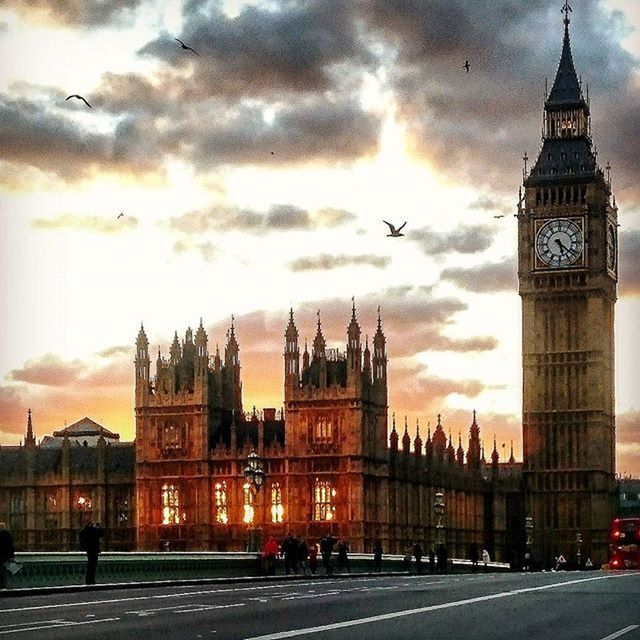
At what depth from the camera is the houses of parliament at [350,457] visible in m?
97.9

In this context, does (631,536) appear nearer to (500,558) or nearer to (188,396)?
(188,396)

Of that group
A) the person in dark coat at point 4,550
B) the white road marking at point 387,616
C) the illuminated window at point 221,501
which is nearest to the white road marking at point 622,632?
the white road marking at point 387,616

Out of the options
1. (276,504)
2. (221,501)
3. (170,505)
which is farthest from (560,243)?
(170,505)

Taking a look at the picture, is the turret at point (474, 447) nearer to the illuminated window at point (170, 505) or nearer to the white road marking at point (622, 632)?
the illuminated window at point (170, 505)

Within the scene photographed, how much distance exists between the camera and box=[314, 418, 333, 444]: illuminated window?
322 feet

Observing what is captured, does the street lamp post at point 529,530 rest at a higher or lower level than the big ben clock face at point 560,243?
lower

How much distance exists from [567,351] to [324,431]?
35.5 metres

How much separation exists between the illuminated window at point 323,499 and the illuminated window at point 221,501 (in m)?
4.93

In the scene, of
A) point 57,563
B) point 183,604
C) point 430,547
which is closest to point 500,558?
point 430,547

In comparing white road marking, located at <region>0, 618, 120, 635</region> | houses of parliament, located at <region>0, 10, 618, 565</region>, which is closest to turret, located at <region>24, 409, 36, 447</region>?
houses of parliament, located at <region>0, 10, 618, 565</region>

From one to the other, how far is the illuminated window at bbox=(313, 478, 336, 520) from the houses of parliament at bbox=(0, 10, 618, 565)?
7 cm

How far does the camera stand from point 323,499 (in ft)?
320

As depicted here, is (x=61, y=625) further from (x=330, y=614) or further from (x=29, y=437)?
(x=29, y=437)

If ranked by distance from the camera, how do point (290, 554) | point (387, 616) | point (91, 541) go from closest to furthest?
point (387, 616) < point (91, 541) < point (290, 554)
